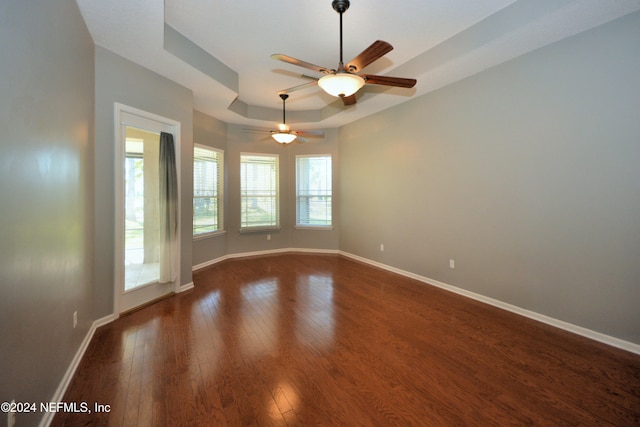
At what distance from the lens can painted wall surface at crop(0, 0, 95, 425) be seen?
124 centimetres

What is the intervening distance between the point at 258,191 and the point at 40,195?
463 centimetres

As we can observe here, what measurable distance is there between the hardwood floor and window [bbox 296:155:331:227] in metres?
3.09

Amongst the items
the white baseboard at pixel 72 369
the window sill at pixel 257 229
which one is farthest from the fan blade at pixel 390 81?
the window sill at pixel 257 229

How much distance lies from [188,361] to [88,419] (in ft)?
2.23

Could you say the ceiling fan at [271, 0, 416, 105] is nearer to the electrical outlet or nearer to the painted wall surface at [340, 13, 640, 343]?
the painted wall surface at [340, 13, 640, 343]

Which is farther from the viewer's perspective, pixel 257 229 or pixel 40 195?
pixel 257 229

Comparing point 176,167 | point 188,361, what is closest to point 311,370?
point 188,361

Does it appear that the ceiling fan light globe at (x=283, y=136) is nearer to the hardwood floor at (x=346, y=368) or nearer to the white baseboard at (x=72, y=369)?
the hardwood floor at (x=346, y=368)

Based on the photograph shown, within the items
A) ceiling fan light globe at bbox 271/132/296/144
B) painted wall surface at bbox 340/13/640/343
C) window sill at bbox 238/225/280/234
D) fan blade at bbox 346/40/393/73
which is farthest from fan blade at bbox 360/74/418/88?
window sill at bbox 238/225/280/234

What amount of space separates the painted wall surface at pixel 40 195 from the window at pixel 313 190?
4.39m

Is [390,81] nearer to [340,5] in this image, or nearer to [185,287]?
[340,5]

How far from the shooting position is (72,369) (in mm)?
2041

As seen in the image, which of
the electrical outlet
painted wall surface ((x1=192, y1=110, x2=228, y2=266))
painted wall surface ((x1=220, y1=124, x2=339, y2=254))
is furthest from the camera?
painted wall surface ((x1=220, y1=124, x2=339, y2=254))

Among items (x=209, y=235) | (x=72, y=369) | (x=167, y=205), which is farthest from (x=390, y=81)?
(x=209, y=235)
